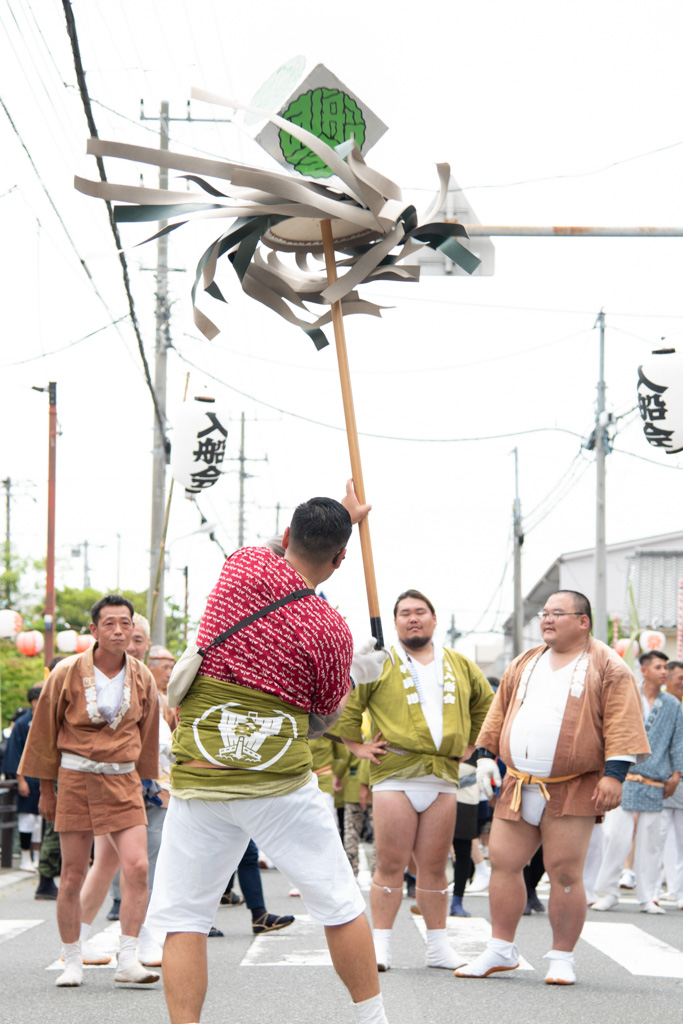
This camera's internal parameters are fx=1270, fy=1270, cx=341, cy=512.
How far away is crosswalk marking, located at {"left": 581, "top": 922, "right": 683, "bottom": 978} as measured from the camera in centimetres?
680

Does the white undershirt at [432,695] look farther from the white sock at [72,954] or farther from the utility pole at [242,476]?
the utility pole at [242,476]

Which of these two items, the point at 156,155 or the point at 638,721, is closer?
the point at 156,155

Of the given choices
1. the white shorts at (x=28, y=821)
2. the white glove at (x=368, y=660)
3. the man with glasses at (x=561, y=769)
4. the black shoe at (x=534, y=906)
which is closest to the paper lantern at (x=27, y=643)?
the white shorts at (x=28, y=821)

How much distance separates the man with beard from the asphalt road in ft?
1.10

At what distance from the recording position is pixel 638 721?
6266 mm

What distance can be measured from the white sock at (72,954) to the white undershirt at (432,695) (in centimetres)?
213

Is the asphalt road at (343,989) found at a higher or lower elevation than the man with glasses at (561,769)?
lower

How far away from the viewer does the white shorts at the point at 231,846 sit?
163 inches

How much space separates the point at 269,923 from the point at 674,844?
458 cm

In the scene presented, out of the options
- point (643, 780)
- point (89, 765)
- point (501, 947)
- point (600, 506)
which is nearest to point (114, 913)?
point (89, 765)

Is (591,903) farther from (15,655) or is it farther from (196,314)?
(15,655)

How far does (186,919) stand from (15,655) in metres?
24.4

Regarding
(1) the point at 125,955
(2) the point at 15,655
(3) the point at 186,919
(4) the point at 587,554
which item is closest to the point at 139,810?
(1) the point at 125,955

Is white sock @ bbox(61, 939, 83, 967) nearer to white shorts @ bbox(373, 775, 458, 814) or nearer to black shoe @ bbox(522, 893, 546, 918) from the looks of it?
white shorts @ bbox(373, 775, 458, 814)
